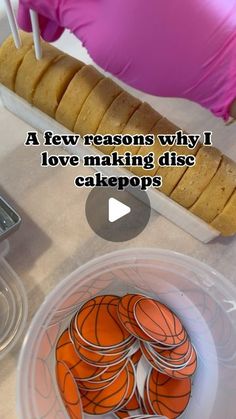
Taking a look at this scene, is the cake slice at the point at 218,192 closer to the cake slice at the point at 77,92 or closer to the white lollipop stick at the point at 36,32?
the cake slice at the point at 77,92

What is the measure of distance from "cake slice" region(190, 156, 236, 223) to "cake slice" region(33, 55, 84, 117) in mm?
351

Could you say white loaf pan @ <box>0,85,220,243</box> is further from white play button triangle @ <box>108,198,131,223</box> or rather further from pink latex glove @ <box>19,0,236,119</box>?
pink latex glove @ <box>19,0,236,119</box>

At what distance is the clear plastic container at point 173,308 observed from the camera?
0.70 m

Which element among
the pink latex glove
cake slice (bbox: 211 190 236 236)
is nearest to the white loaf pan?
cake slice (bbox: 211 190 236 236)

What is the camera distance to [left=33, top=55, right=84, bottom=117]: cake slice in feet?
2.84

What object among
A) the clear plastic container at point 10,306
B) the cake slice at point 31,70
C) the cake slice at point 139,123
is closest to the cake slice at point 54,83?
the cake slice at point 31,70

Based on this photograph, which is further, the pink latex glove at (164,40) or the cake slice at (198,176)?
the cake slice at (198,176)

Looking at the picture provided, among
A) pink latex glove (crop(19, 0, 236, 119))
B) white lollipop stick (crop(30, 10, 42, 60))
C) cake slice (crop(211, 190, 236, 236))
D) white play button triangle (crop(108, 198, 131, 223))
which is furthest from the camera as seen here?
white play button triangle (crop(108, 198, 131, 223))

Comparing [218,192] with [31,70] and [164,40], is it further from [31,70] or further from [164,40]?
[31,70]

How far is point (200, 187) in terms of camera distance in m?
0.82

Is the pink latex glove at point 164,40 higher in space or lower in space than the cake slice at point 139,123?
higher

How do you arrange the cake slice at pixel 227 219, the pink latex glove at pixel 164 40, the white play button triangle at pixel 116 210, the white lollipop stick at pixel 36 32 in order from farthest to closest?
the white play button triangle at pixel 116 210
the cake slice at pixel 227 219
the white lollipop stick at pixel 36 32
the pink latex glove at pixel 164 40

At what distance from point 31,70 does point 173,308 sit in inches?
21.7

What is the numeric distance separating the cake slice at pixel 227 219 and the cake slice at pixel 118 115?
254 mm
